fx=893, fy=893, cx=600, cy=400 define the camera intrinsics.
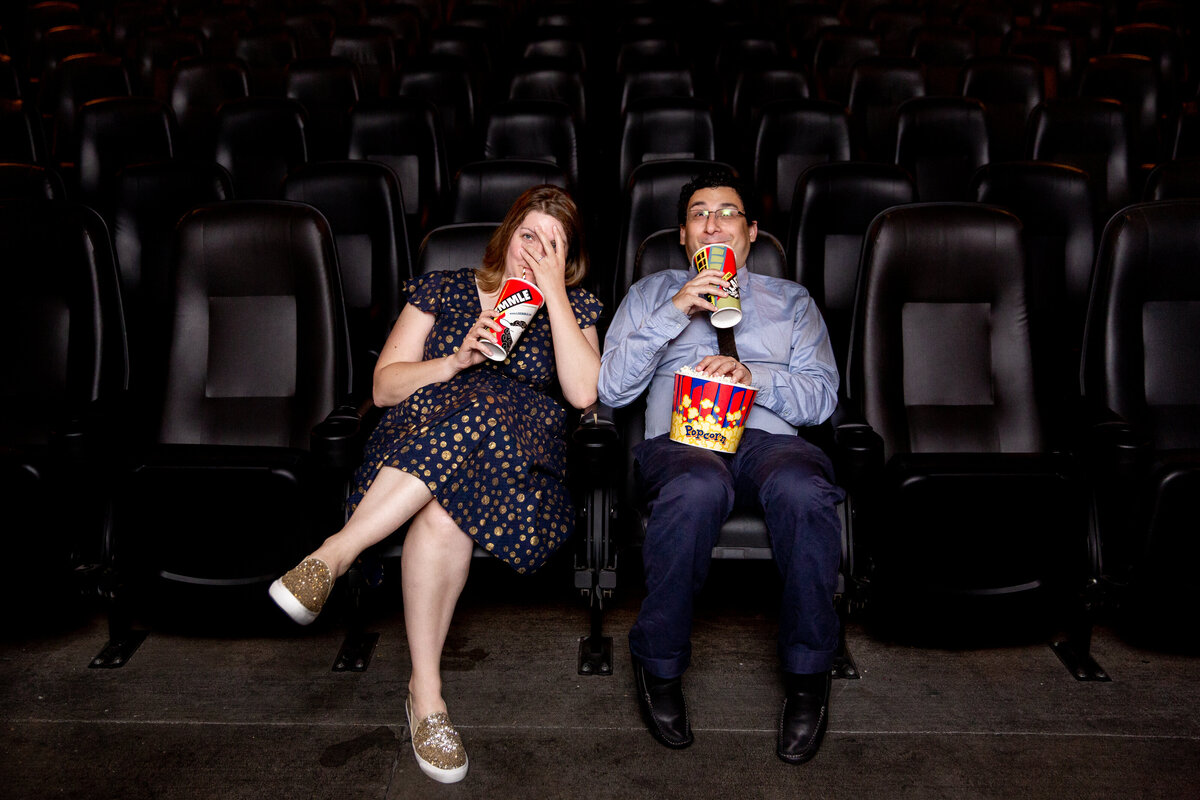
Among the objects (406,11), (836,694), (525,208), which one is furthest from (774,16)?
(836,694)

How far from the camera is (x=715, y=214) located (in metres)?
2.13

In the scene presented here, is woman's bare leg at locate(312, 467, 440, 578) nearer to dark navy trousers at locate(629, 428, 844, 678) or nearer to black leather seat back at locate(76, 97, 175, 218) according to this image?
dark navy trousers at locate(629, 428, 844, 678)

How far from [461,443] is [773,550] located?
26.2 inches

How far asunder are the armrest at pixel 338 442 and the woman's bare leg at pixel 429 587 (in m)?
0.18

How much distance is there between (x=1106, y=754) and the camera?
5.66ft

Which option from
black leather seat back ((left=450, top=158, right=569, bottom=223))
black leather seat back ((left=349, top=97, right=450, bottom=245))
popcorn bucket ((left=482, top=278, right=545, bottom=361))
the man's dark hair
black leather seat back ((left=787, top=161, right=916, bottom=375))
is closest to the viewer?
popcorn bucket ((left=482, top=278, right=545, bottom=361))

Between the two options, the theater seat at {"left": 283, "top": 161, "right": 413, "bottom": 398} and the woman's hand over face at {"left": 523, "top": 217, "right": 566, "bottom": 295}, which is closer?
the woman's hand over face at {"left": 523, "top": 217, "right": 566, "bottom": 295}

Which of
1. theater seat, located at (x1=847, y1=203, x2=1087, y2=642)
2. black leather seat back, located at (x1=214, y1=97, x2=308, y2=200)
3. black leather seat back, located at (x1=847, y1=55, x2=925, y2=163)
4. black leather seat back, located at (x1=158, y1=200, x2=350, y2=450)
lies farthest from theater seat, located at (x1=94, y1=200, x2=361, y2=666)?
black leather seat back, located at (x1=847, y1=55, x2=925, y2=163)

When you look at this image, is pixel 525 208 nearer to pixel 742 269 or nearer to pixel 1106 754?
pixel 742 269

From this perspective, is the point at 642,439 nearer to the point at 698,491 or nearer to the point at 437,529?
the point at 698,491

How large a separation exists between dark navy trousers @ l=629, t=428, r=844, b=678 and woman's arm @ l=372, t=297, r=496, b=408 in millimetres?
511

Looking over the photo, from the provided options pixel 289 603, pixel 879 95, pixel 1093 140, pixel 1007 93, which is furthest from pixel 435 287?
pixel 1007 93

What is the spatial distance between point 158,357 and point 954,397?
201cm

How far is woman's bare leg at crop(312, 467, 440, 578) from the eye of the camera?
1.71 metres
